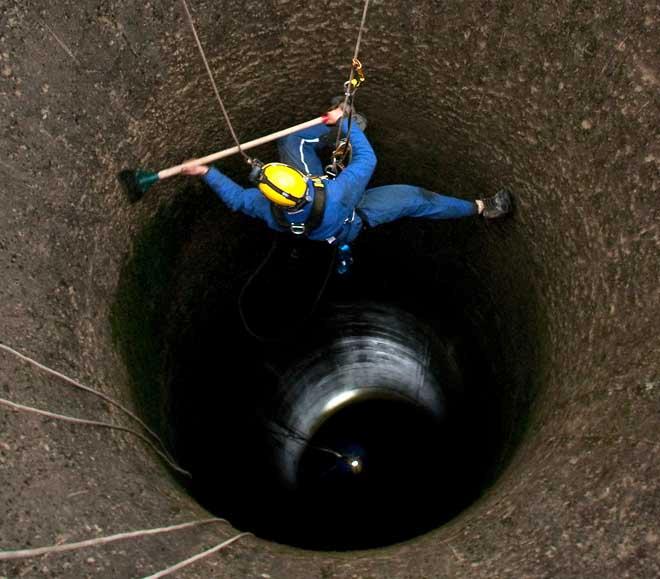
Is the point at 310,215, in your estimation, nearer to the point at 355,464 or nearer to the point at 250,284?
the point at 250,284

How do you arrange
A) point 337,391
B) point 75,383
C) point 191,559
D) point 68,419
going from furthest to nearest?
point 337,391 < point 75,383 < point 68,419 < point 191,559

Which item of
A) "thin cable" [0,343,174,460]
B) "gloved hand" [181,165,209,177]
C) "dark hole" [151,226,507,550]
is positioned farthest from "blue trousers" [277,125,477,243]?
"thin cable" [0,343,174,460]

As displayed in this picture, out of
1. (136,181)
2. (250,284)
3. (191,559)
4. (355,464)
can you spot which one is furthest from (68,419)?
(355,464)

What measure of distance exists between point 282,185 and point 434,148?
4.34 feet

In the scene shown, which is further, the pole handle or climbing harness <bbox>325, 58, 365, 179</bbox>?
the pole handle

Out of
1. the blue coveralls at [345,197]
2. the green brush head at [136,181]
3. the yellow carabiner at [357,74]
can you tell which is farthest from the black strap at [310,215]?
the green brush head at [136,181]

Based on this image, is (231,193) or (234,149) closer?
(234,149)

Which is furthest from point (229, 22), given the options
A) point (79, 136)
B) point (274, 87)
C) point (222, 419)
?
point (222, 419)

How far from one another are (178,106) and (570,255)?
2.23m

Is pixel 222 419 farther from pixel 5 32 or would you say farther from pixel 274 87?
pixel 5 32

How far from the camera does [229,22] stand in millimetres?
3211

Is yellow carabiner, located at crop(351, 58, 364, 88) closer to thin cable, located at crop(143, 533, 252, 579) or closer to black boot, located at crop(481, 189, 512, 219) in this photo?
black boot, located at crop(481, 189, 512, 219)

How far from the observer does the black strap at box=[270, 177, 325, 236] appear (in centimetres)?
329

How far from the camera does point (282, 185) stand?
309cm
